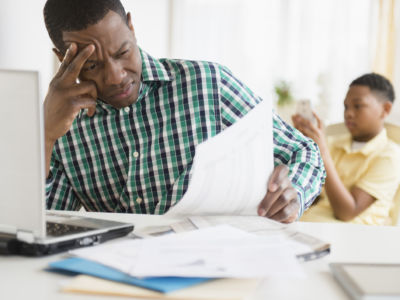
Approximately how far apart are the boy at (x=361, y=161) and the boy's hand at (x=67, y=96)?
3.81ft

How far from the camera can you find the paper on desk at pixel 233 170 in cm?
81

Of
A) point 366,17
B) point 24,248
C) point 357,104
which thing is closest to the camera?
point 24,248

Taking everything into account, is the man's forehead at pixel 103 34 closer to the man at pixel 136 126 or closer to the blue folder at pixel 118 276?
the man at pixel 136 126

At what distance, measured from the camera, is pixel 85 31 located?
3.63 ft

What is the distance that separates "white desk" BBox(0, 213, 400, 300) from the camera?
0.55 meters

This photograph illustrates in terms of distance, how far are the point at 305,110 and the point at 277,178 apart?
1394 millimetres

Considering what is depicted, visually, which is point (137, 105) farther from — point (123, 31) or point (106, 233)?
point (106, 233)

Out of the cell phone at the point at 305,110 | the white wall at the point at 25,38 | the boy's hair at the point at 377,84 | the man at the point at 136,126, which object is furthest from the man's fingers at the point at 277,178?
the boy's hair at the point at 377,84

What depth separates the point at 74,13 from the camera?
1.13 meters

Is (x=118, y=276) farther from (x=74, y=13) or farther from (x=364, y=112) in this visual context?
(x=364, y=112)

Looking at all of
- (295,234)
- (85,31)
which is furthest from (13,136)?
(85,31)

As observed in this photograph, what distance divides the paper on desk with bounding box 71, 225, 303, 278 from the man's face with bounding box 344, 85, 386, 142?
1725 mm

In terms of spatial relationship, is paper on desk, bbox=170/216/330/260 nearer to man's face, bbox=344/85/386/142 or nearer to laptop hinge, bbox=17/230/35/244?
laptop hinge, bbox=17/230/35/244

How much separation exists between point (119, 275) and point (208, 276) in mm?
106
